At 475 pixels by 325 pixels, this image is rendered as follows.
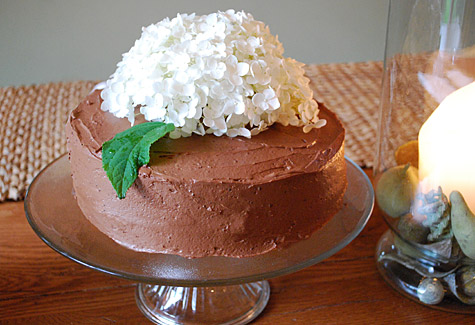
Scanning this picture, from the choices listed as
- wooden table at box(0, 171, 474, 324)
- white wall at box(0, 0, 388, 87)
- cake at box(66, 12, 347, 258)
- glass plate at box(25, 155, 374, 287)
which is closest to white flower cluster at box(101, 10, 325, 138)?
cake at box(66, 12, 347, 258)

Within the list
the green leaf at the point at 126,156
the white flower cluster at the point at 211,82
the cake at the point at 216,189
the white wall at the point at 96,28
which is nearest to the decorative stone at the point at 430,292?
the cake at the point at 216,189

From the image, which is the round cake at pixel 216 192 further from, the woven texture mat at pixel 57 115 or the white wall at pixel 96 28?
the white wall at pixel 96 28

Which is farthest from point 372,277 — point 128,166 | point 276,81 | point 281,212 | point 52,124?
point 52,124

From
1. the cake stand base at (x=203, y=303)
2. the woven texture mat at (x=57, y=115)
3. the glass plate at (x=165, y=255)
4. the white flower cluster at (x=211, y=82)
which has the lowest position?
the cake stand base at (x=203, y=303)

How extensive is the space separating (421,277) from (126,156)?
666 mm

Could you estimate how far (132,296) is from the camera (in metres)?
1.15

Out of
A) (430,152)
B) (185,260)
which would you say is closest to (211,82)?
(185,260)

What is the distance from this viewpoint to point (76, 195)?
1082mm

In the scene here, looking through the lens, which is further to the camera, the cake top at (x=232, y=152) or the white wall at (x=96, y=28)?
the white wall at (x=96, y=28)

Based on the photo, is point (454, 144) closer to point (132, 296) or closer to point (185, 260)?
point (185, 260)

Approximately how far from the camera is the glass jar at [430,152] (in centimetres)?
106

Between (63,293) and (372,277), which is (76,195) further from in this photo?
(372,277)

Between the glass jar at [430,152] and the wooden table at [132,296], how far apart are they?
46mm

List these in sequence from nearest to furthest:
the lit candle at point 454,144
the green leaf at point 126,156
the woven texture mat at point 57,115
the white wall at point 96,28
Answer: the green leaf at point 126,156 < the lit candle at point 454,144 < the woven texture mat at point 57,115 < the white wall at point 96,28
